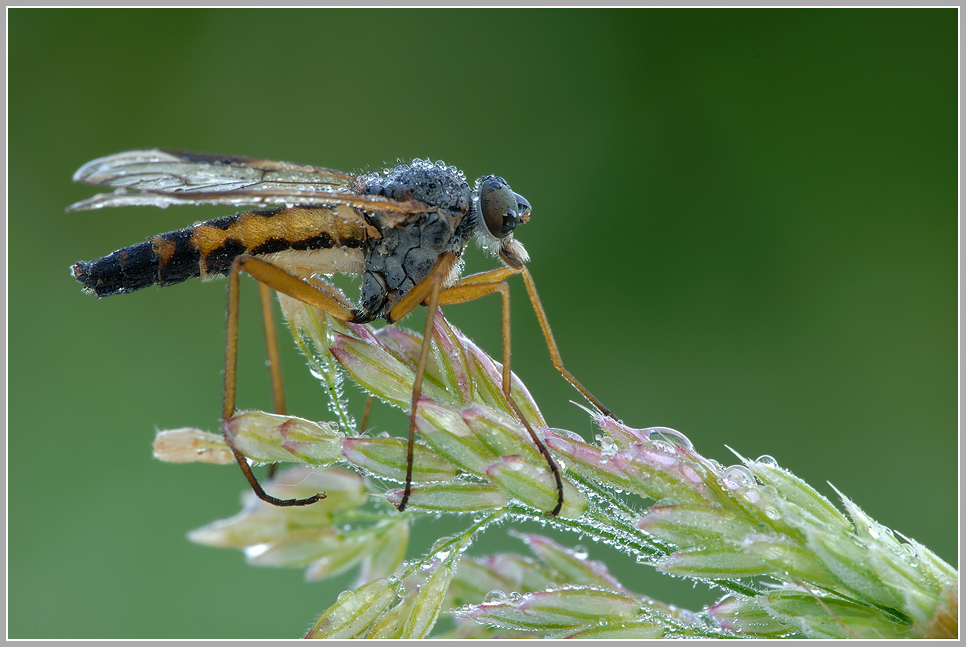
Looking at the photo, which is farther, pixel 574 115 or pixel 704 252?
pixel 574 115

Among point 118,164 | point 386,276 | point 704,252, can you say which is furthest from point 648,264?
point 118,164

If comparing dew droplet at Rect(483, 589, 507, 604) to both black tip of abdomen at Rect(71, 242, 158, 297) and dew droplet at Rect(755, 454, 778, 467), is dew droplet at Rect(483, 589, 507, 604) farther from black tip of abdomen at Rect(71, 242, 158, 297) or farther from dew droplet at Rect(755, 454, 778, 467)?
black tip of abdomen at Rect(71, 242, 158, 297)

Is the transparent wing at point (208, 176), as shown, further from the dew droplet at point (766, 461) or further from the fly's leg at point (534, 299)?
the dew droplet at point (766, 461)

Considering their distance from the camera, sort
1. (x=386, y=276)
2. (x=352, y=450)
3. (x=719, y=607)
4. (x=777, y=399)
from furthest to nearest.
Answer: (x=777, y=399)
(x=386, y=276)
(x=352, y=450)
(x=719, y=607)

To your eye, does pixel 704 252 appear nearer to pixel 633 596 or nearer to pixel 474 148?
pixel 474 148

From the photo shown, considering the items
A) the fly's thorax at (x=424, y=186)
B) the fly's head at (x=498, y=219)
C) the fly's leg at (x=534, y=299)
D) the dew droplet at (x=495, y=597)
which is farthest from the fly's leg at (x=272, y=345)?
the dew droplet at (x=495, y=597)

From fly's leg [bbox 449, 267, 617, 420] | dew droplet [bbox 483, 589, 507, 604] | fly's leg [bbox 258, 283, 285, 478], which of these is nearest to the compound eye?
fly's leg [bbox 449, 267, 617, 420]
